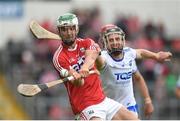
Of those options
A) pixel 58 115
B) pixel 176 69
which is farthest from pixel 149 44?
pixel 58 115

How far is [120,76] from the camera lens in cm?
1287

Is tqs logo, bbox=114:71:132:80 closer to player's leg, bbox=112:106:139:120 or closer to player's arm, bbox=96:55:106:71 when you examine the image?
player's arm, bbox=96:55:106:71

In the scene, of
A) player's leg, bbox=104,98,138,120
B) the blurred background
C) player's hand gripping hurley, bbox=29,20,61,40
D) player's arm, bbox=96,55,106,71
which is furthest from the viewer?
the blurred background

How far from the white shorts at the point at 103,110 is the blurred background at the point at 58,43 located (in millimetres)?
6687

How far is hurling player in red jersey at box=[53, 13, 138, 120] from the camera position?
38.7 ft

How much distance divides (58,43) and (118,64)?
7.78 meters

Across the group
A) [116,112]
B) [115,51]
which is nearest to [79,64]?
[116,112]

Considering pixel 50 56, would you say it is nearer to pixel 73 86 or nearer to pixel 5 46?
pixel 5 46

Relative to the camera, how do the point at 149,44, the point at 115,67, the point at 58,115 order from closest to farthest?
the point at 115,67
the point at 58,115
the point at 149,44

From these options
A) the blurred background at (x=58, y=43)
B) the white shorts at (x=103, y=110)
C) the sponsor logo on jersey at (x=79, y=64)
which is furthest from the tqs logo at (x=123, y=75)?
the blurred background at (x=58, y=43)

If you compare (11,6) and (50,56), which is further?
(11,6)

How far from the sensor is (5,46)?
21781mm

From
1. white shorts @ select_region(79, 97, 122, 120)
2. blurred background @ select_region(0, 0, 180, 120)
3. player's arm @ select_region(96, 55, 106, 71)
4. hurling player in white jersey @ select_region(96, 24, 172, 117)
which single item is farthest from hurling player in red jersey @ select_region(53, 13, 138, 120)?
blurred background @ select_region(0, 0, 180, 120)

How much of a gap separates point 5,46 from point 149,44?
131 inches
